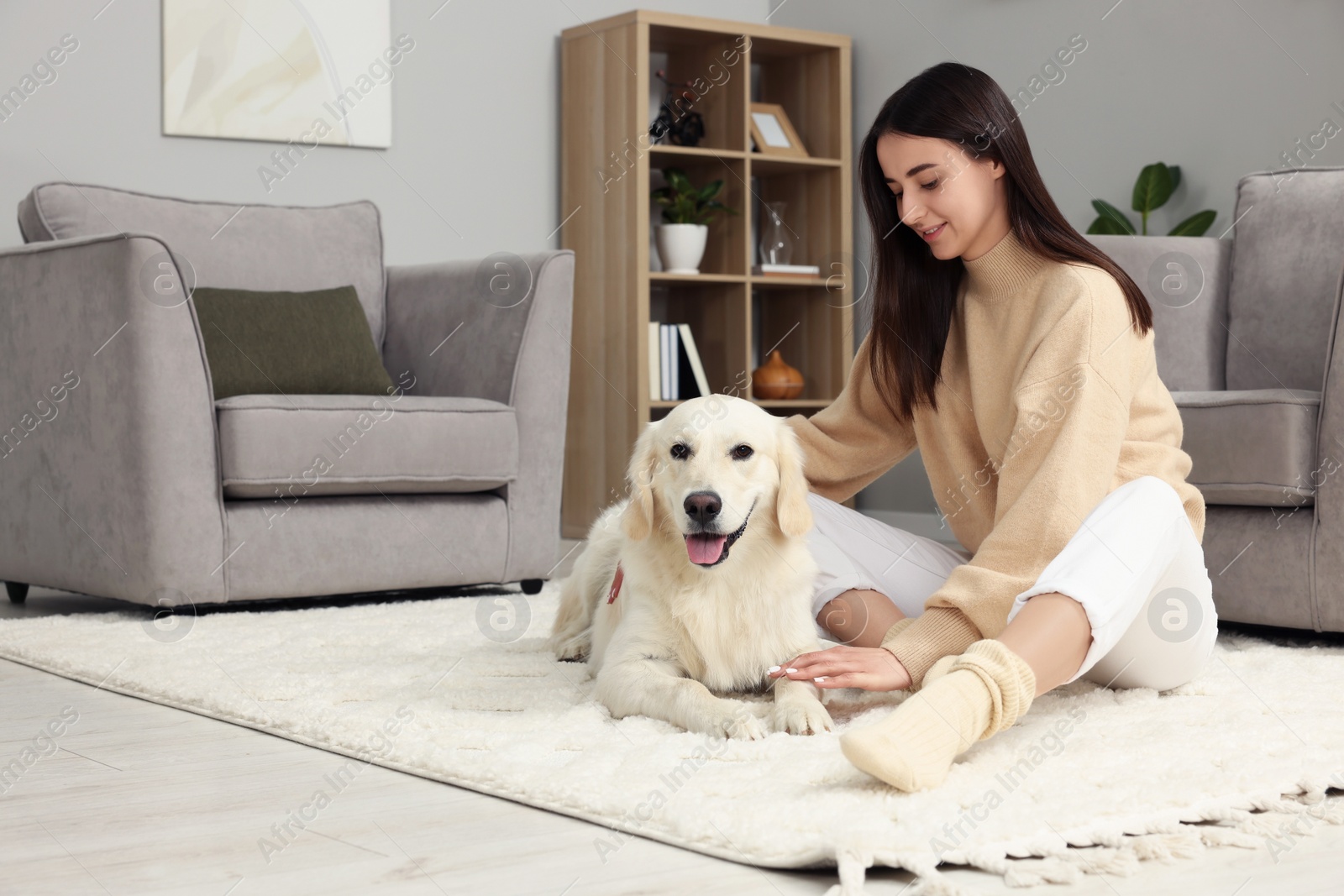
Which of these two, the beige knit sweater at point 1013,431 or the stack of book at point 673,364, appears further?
the stack of book at point 673,364

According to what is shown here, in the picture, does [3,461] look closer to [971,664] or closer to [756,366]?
[971,664]

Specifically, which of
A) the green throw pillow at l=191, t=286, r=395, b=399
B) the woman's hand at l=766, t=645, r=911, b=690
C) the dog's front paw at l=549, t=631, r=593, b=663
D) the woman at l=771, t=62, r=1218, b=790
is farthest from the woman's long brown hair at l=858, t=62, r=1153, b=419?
the green throw pillow at l=191, t=286, r=395, b=399

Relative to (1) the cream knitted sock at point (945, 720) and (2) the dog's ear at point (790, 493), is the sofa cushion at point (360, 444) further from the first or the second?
(1) the cream knitted sock at point (945, 720)

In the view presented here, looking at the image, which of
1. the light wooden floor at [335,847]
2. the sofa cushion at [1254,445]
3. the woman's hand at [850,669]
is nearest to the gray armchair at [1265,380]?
the sofa cushion at [1254,445]

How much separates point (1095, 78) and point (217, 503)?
10.9ft

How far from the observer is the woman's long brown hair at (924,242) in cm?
186

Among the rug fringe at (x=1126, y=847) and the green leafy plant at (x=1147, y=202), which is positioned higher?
the green leafy plant at (x=1147, y=202)

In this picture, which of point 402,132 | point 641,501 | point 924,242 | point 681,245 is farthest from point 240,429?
point 681,245

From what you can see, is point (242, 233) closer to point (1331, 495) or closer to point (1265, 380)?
point (1265, 380)

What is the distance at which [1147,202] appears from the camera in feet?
13.8

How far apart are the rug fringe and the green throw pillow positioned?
7.81ft

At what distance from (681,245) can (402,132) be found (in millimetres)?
1159

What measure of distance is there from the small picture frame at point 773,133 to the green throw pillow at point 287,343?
242 centimetres

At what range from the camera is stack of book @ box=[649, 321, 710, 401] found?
5145 millimetres
